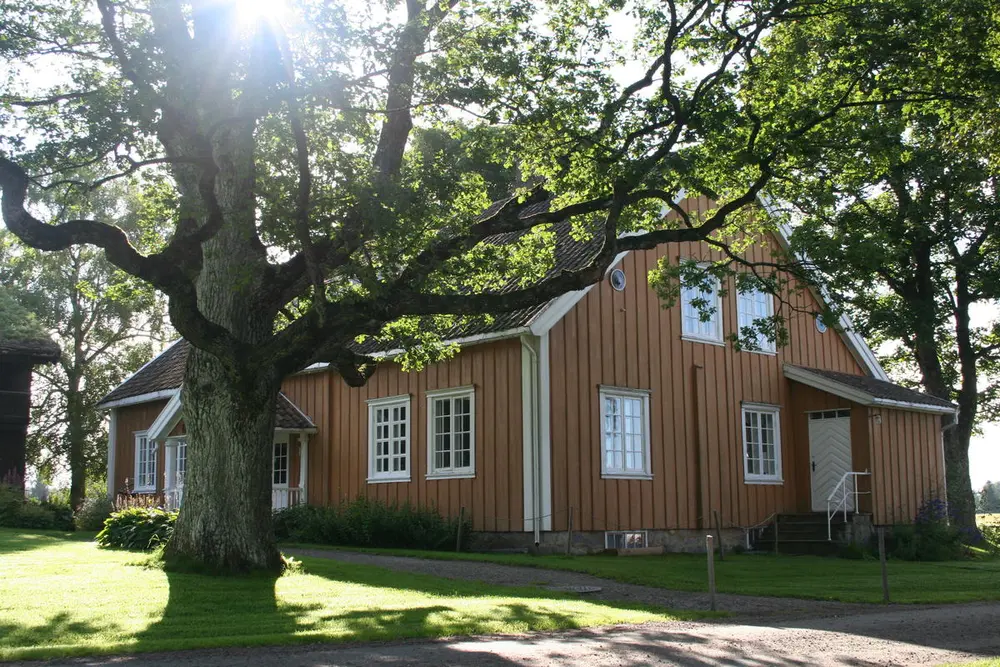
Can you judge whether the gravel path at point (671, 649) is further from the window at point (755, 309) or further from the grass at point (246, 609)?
the window at point (755, 309)

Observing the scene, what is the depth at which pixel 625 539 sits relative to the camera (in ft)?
66.2

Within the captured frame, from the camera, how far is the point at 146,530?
17.7 meters

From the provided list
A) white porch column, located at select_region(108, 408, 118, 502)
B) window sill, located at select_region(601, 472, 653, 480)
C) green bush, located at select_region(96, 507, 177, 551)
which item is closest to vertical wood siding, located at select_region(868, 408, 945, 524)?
window sill, located at select_region(601, 472, 653, 480)

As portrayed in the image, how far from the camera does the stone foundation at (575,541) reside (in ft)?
62.3

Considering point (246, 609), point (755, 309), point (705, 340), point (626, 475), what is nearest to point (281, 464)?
point (626, 475)

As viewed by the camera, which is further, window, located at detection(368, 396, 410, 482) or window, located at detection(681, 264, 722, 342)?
window, located at detection(681, 264, 722, 342)

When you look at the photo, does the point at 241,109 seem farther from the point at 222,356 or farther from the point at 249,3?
the point at 222,356

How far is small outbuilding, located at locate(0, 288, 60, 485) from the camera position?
3334cm

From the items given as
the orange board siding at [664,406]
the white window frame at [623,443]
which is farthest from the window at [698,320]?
the white window frame at [623,443]

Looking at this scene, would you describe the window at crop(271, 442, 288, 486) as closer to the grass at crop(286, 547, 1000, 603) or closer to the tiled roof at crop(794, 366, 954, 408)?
the grass at crop(286, 547, 1000, 603)

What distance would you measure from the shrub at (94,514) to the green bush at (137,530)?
7.89 meters

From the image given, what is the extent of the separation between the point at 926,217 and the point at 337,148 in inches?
798

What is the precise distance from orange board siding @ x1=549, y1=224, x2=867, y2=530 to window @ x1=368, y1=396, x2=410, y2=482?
391 centimetres

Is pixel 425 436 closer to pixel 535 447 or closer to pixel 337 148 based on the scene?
pixel 535 447
